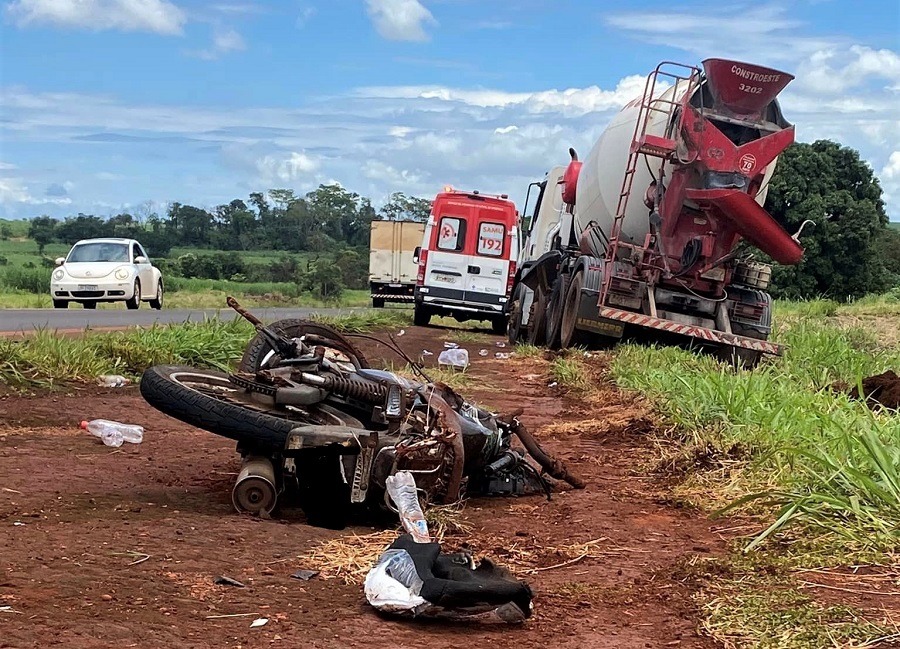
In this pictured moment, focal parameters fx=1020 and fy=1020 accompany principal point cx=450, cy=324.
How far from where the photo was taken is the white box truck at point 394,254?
32.6 metres

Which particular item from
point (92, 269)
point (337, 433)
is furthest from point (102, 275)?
point (337, 433)

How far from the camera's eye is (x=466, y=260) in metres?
21.5

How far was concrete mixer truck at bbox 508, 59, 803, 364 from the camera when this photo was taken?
11578mm

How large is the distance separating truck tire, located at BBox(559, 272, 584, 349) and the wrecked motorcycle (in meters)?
7.52

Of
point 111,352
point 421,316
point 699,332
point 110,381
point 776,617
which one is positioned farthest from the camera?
point 421,316

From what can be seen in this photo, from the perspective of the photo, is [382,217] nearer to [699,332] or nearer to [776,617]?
[699,332]

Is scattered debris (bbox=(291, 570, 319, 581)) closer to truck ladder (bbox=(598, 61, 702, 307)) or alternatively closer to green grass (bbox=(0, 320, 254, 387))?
green grass (bbox=(0, 320, 254, 387))

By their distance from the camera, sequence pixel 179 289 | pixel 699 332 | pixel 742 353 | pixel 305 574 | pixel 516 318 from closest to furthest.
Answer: pixel 305 574 → pixel 699 332 → pixel 742 353 → pixel 516 318 → pixel 179 289

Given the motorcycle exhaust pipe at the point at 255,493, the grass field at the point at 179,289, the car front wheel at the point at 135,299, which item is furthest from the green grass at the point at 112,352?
the grass field at the point at 179,289

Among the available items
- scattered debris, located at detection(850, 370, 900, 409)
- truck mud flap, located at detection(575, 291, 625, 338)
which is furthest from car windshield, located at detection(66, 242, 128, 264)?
scattered debris, located at detection(850, 370, 900, 409)

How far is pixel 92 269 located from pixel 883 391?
1619 centimetres

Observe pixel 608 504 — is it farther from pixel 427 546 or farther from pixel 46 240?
pixel 46 240

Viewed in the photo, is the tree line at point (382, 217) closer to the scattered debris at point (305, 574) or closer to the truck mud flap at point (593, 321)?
the truck mud flap at point (593, 321)

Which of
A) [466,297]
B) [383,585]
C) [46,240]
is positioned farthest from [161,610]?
[46,240]
